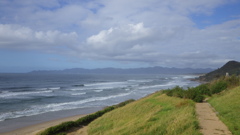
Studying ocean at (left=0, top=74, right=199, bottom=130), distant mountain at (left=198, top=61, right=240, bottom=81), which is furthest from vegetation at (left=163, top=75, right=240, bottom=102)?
distant mountain at (left=198, top=61, right=240, bottom=81)

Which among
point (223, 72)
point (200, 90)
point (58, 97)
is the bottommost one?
point (58, 97)

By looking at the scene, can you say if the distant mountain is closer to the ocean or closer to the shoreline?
the ocean

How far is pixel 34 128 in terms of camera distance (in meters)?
18.5

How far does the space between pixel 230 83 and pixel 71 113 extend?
20.3 metres

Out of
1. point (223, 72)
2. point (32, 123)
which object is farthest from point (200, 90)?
point (223, 72)

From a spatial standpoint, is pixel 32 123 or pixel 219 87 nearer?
pixel 32 123

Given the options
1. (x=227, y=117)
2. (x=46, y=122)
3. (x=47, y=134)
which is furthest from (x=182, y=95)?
(x=46, y=122)

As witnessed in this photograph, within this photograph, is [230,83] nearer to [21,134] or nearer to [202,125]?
[202,125]

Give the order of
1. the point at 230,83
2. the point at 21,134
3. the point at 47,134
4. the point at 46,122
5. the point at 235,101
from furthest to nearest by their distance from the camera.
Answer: the point at 230,83 < the point at 46,122 < the point at 21,134 < the point at 47,134 < the point at 235,101

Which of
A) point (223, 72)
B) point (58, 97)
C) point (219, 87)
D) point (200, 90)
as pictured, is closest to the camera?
point (200, 90)

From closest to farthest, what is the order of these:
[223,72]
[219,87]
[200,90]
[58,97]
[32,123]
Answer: [32,123] < [200,90] < [219,87] < [58,97] < [223,72]

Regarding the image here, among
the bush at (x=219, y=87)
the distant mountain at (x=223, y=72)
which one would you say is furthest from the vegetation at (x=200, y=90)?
the distant mountain at (x=223, y=72)

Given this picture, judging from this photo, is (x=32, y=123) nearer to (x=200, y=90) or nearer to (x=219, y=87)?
(x=200, y=90)

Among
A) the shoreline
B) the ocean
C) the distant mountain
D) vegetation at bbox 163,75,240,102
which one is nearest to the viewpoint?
the shoreline
